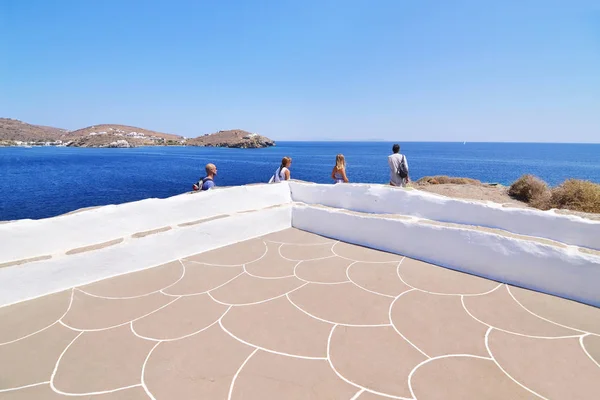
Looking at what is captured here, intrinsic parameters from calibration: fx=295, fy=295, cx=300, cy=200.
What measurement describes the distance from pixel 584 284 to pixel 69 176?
47755 mm

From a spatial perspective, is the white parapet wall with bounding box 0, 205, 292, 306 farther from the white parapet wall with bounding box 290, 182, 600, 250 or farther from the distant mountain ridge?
the distant mountain ridge

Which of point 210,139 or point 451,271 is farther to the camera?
point 210,139

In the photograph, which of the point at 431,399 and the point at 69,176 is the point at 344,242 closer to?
the point at 431,399

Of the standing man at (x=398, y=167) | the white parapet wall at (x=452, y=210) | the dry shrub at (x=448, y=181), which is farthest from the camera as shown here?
the dry shrub at (x=448, y=181)

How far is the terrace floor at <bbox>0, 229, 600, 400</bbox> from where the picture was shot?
162cm

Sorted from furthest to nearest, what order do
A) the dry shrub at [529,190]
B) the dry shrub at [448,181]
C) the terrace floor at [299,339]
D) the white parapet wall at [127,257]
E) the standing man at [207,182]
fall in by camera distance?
the dry shrub at [448,181] → the dry shrub at [529,190] → the standing man at [207,182] → the white parapet wall at [127,257] → the terrace floor at [299,339]

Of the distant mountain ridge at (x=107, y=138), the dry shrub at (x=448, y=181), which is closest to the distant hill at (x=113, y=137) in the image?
the distant mountain ridge at (x=107, y=138)

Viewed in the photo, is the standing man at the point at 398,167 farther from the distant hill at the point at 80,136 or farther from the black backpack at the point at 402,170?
the distant hill at the point at 80,136

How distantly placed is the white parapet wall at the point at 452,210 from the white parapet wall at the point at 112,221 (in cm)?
113

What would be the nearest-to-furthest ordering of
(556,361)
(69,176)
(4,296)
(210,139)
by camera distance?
(556,361) < (4,296) < (69,176) < (210,139)

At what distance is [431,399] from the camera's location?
60.4 inches

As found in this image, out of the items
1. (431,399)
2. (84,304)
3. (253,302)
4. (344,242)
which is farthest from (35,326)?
(344,242)

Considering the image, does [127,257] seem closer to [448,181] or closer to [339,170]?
[339,170]

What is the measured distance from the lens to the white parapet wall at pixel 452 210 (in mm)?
2809
